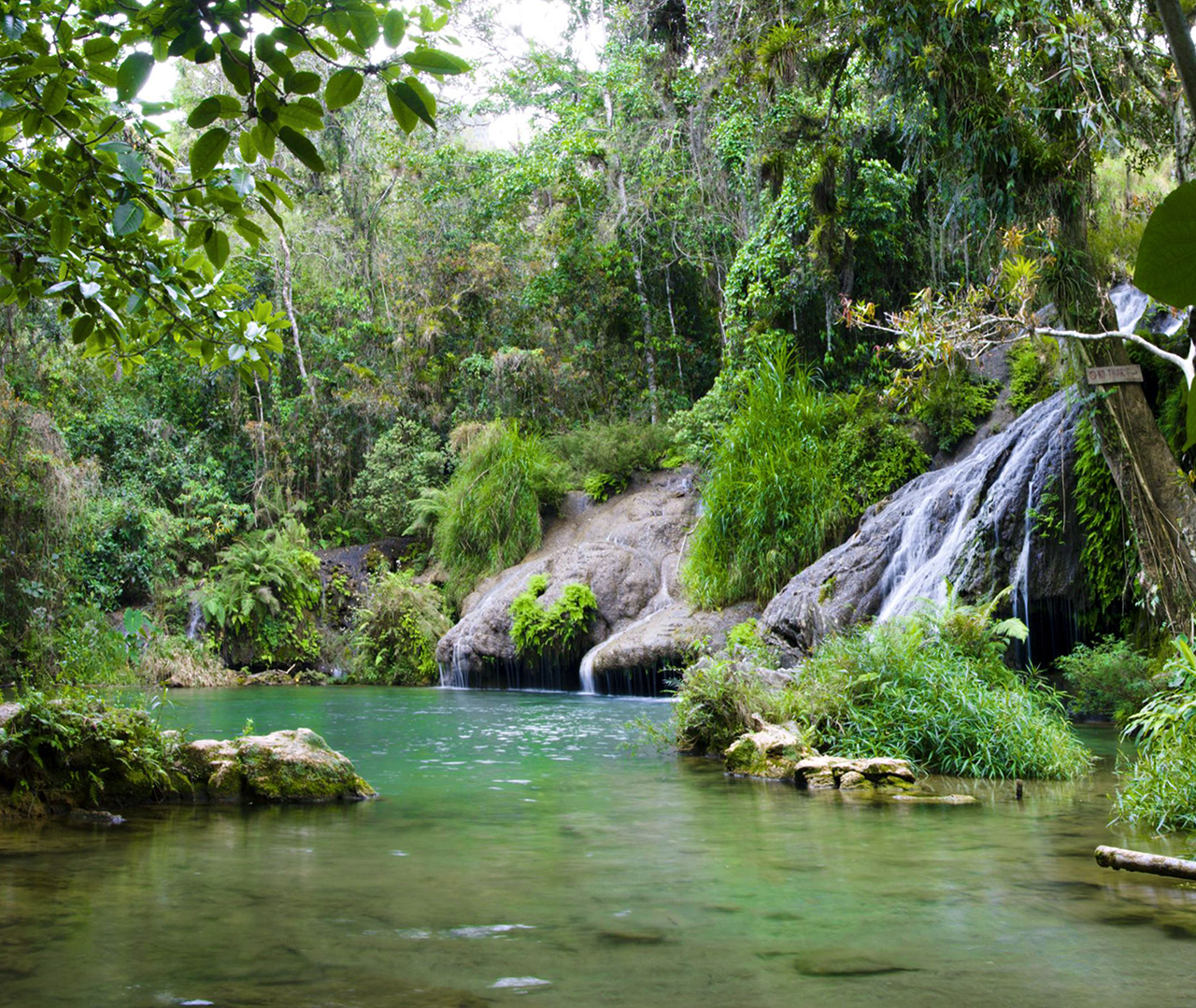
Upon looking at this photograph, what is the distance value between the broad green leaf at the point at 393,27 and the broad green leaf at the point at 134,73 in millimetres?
455

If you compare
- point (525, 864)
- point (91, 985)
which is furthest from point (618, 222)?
point (91, 985)

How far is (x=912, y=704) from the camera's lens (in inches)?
292

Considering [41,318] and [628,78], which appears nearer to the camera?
[41,318]

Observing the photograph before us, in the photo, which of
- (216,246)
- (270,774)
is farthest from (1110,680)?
(216,246)

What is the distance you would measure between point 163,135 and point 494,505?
51.1 feet

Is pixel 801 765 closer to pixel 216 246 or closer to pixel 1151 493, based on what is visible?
pixel 1151 493

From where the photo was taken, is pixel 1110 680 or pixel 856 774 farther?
pixel 1110 680

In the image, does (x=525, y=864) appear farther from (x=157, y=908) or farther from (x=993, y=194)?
(x=993, y=194)

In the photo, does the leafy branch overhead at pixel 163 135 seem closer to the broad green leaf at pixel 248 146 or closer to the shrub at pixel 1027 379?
the broad green leaf at pixel 248 146

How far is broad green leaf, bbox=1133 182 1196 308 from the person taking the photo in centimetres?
61

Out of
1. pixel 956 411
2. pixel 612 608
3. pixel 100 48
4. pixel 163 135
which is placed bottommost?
pixel 612 608

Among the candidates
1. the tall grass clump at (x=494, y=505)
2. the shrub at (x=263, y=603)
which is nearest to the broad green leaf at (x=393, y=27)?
the tall grass clump at (x=494, y=505)

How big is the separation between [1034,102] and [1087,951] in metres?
8.06

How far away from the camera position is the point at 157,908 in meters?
3.97
